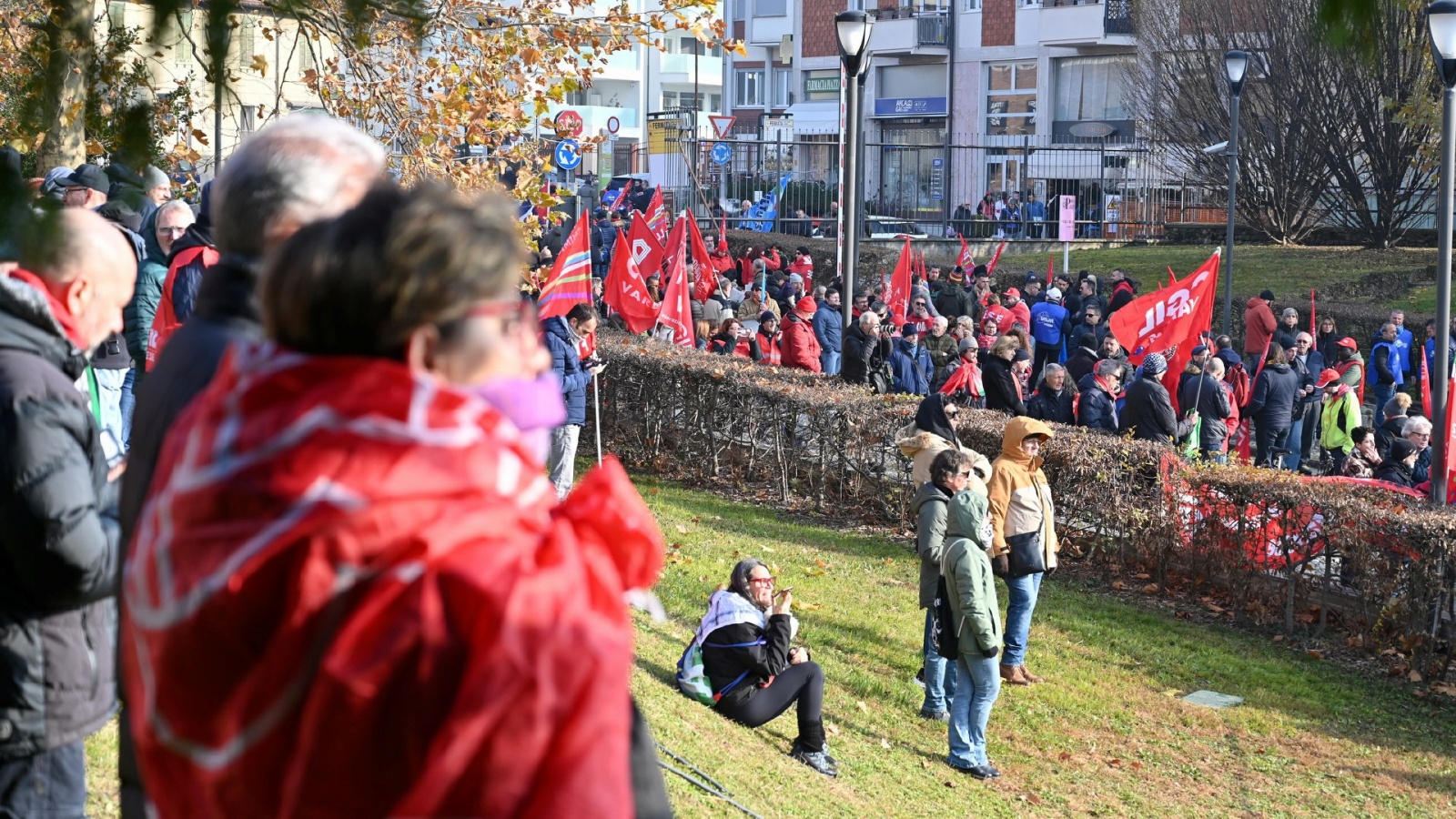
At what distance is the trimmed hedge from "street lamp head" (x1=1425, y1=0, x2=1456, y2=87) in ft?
10.4

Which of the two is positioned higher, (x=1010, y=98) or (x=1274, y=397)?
(x=1010, y=98)

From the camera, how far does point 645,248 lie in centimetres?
2103

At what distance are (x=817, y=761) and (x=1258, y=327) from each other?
623 inches

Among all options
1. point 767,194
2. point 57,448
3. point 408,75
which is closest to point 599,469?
point 57,448

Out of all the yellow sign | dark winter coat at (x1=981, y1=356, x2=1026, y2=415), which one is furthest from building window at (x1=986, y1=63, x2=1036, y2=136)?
dark winter coat at (x1=981, y1=356, x2=1026, y2=415)

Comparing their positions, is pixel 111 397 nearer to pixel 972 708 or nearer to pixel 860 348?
pixel 972 708

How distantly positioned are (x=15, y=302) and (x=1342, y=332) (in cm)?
2522

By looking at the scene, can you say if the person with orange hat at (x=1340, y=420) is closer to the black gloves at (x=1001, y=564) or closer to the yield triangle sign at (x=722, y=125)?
the black gloves at (x=1001, y=564)

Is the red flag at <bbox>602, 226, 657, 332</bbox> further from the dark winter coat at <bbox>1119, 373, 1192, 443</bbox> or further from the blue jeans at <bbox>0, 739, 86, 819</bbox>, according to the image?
the blue jeans at <bbox>0, 739, 86, 819</bbox>

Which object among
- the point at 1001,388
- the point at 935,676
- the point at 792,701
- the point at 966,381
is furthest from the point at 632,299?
the point at 792,701

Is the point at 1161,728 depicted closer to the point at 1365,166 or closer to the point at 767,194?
the point at 1365,166

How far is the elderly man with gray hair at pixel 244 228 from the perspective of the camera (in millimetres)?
2547

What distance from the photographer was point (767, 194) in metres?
42.0

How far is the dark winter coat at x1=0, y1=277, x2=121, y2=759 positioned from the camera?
314cm
